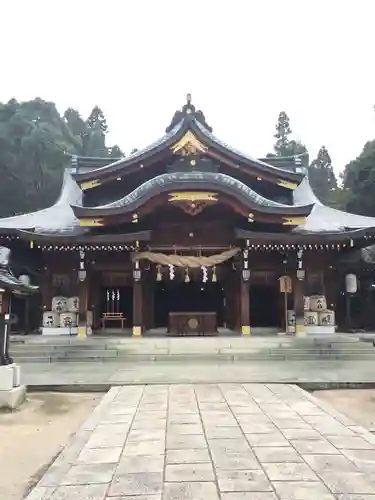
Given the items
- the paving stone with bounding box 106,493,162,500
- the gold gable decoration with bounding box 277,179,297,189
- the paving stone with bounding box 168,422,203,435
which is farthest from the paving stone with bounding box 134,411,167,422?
the gold gable decoration with bounding box 277,179,297,189

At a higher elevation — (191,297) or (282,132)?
(282,132)

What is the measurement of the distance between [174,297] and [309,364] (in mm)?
9836

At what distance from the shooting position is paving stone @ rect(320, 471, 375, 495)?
4.40 m

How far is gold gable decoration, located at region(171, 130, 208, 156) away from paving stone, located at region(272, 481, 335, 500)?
1778 centimetres

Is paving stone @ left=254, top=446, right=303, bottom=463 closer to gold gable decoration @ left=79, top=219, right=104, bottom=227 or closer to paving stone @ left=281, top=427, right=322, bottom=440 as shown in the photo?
paving stone @ left=281, top=427, right=322, bottom=440

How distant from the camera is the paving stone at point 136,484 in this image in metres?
4.40

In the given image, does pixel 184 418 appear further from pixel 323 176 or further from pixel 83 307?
pixel 323 176

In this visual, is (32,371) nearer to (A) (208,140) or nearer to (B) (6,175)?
(A) (208,140)

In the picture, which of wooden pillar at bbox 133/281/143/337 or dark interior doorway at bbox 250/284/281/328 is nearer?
wooden pillar at bbox 133/281/143/337

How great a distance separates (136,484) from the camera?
15.1ft

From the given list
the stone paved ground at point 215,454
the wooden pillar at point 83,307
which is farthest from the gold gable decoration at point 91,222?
the stone paved ground at point 215,454

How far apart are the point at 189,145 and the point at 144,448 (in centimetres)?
1677

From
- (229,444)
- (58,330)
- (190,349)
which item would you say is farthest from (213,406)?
(58,330)

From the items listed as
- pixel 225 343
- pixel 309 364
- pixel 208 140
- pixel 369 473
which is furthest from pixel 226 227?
pixel 369 473
